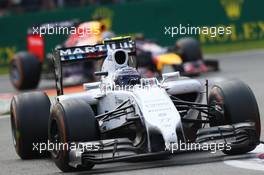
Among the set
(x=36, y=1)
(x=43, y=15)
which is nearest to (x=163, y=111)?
(x=43, y=15)

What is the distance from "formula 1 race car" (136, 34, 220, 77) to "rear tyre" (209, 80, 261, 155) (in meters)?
10.2

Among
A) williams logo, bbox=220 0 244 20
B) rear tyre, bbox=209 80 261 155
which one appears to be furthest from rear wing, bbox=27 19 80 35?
rear tyre, bbox=209 80 261 155

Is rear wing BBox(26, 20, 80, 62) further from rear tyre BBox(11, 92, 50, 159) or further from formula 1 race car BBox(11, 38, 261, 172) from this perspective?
rear tyre BBox(11, 92, 50, 159)

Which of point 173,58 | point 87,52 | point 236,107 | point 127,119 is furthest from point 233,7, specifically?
point 127,119

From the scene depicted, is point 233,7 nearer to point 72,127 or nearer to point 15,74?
point 15,74

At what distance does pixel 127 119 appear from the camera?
934cm

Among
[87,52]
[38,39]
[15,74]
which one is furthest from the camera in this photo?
[38,39]

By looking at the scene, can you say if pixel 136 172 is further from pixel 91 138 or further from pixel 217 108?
pixel 217 108

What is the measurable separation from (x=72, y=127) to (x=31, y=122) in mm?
1407

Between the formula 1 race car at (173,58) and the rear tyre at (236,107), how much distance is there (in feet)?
33.4

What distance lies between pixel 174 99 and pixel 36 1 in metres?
18.4

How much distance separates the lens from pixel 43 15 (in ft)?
86.2

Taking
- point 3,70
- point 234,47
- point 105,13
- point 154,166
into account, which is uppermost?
point 105,13

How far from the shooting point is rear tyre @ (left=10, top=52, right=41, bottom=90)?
2022 cm
